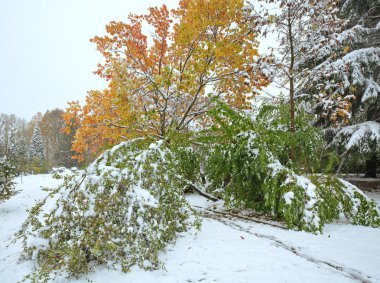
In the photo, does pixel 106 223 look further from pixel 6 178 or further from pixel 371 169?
pixel 371 169

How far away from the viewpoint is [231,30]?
7.14 metres

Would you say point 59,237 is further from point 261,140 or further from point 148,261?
point 261,140

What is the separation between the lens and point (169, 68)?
251 inches

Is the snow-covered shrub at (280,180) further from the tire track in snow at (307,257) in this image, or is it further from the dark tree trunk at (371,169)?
the dark tree trunk at (371,169)

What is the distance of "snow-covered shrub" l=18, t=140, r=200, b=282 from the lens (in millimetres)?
2980

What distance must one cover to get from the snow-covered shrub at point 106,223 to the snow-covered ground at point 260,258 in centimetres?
19

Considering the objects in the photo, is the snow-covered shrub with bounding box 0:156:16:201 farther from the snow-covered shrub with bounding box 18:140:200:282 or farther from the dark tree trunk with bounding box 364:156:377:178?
the dark tree trunk with bounding box 364:156:377:178

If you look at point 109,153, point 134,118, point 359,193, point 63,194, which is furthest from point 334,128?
point 63,194

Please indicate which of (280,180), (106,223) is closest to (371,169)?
(280,180)

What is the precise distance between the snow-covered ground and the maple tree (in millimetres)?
3080

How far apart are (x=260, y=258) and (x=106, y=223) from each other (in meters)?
1.91

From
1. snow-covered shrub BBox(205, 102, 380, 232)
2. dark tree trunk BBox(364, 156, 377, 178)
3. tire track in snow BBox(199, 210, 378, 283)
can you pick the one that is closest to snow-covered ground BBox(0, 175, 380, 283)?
tire track in snow BBox(199, 210, 378, 283)

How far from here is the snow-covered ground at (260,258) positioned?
2703mm

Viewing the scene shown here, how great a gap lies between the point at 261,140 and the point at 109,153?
276 centimetres
